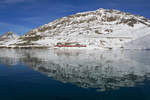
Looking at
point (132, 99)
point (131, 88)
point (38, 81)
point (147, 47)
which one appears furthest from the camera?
point (147, 47)

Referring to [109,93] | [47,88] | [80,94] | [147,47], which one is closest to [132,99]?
[109,93]

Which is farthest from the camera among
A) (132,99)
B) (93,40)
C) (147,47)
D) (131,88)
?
(93,40)

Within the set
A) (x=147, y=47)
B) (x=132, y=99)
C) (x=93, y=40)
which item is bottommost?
(x=132, y=99)

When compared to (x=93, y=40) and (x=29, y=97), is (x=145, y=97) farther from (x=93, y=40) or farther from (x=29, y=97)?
(x=93, y=40)

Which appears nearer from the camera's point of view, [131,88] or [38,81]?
[131,88]

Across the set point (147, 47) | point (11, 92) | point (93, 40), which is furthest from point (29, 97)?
point (93, 40)

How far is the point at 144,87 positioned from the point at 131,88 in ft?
5.92

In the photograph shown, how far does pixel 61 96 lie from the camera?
16.7 metres

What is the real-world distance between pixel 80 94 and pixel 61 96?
2.19m

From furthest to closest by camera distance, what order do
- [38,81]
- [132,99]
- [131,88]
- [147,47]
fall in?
1. [147,47]
2. [38,81]
3. [131,88]
4. [132,99]

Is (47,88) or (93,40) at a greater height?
(93,40)

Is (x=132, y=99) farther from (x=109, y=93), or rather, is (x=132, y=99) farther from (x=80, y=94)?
(x=80, y=94)

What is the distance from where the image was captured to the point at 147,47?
490ft

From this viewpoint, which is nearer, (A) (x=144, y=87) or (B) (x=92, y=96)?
(B) (x=92, y=96)
